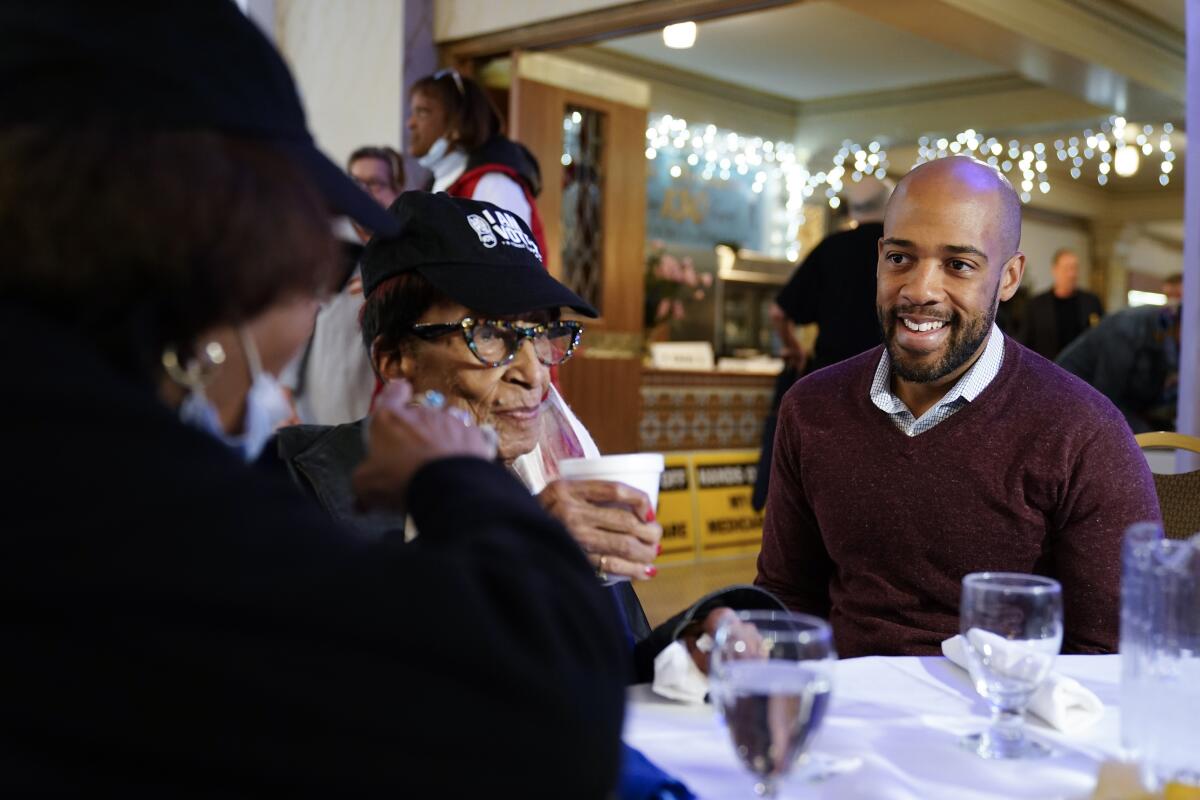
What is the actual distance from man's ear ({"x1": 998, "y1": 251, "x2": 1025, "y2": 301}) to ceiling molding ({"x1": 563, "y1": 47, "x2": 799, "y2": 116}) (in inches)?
299

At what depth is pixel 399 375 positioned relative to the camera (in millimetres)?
1919

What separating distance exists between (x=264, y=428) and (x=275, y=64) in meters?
0.29

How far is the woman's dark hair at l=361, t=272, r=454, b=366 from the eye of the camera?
6.03 feet

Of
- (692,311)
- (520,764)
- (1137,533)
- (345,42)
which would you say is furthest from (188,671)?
(692,311)

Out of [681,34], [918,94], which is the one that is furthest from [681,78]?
[681,34]

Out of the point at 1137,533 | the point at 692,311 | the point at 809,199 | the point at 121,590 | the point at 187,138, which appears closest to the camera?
the point at 121,590

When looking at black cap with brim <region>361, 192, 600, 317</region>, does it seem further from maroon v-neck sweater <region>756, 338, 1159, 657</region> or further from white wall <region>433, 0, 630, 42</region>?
white wall <region>433, 0, 630, 42</region>

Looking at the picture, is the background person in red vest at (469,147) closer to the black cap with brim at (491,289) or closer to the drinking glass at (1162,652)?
the black cap with brim at (491,289)

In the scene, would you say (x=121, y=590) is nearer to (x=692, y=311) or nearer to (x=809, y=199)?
(x=692, y=311)

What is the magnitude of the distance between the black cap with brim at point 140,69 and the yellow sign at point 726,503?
6695 mm

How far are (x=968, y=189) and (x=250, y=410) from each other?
1666 millimetres

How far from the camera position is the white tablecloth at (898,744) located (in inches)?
44.0

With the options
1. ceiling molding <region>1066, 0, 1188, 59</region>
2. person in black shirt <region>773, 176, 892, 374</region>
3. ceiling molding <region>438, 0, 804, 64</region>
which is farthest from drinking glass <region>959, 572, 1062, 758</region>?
ceiling molding <region>1066, 0, 1188, 59</region>

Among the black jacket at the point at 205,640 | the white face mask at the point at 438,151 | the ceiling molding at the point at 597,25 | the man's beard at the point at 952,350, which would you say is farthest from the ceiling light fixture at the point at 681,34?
the black jacket at the point at 205,640
